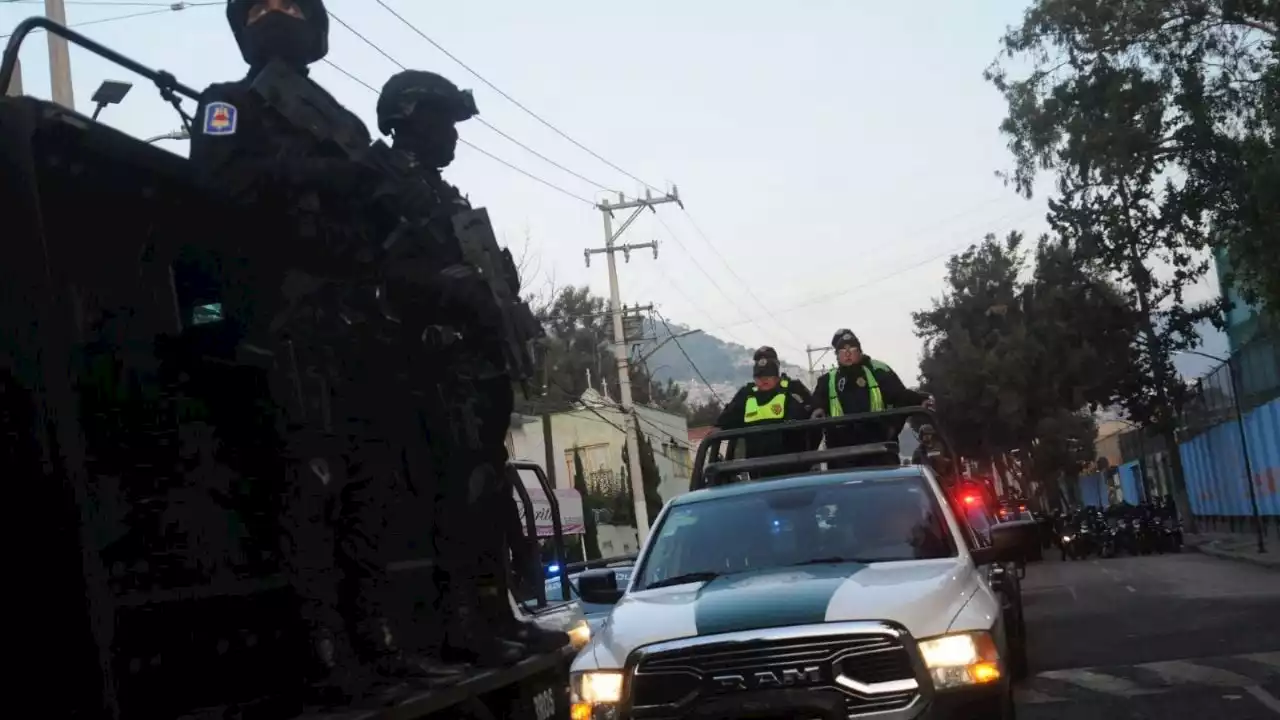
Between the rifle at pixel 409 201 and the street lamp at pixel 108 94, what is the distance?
0.54m

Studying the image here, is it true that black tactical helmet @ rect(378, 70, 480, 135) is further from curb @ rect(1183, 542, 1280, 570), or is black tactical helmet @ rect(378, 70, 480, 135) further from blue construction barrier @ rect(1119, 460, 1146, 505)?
blue construction barrier @ rect(1119, 460, 1146, 505)

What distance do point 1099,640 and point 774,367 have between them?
568cm

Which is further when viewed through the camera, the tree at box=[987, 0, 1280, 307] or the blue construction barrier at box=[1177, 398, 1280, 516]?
the blue construction barrier at box=[1177, 398, 1280, 516]

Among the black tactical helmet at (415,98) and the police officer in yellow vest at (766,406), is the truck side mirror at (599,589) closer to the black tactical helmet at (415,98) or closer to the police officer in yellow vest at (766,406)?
the black tactical helmet at (415,98)

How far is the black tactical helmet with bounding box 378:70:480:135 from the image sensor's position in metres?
5.49

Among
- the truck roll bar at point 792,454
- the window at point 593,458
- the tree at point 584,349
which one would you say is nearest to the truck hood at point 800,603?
the truck roll bar at point 792,454

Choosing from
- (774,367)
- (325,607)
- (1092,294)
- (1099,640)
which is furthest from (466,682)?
(1092,294)

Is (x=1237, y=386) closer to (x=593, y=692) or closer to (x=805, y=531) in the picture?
(x=805, y=531)

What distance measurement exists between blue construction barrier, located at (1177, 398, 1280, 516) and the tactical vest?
26215 mm

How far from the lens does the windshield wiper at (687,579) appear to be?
681 cm

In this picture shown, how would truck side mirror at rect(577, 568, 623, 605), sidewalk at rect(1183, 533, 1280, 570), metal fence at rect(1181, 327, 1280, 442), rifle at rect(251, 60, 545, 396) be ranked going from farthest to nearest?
1. metal fence at rect(1181, 327, 1280, 442)
2. sidewalk at rect(1183, 533, 1280, 570)
3. truck side mirror at rect(577, 568, 623, 605)
4. rifle at rect(251, 60, 545, 396)

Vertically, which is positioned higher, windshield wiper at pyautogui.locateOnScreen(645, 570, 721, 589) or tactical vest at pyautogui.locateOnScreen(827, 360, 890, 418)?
tactical vest at pyautogui.locateOnScreen(827, 360, 890, 418)

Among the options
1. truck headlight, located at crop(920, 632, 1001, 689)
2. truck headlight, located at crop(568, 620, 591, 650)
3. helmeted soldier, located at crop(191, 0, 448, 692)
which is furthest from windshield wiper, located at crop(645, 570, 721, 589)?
helmeted soldier, located at crop(191, 0, 448, 692)

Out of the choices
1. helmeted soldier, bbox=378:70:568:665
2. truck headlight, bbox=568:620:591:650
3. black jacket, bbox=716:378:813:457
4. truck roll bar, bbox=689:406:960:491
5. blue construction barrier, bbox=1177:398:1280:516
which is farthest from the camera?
blue construction barrier, bbox=1177:398:1280:516
